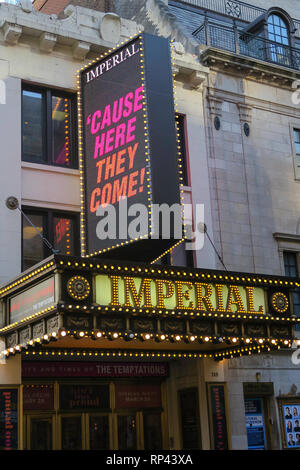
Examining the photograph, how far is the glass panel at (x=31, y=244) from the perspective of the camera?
18.2m

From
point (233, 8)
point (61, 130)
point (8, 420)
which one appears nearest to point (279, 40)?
point (233, 8)

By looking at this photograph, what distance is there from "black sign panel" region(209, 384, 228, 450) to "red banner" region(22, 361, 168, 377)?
174 centimetres

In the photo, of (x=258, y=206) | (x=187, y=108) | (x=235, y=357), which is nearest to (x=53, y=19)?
(x=187, y=108)

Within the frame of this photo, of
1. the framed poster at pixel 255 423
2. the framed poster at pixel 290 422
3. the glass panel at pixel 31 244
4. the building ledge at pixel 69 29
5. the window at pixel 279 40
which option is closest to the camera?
the glass panel at pixel 31 244

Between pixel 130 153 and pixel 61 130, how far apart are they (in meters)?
3.51

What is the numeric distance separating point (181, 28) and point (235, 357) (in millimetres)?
11098

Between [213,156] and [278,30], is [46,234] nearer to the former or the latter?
[213,156]

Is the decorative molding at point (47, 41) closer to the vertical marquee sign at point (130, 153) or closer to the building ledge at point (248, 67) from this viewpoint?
the vertical marquee sign at point (130, 153)

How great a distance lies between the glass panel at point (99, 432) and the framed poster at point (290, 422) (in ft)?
17.4

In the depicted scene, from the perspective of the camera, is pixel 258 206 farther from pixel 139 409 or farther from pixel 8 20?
pixel 8 20

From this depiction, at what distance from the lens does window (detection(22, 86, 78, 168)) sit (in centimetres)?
1920

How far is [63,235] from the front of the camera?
1894 centimetres

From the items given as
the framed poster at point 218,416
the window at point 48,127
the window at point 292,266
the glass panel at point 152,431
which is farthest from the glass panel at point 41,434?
the window at point 292,266

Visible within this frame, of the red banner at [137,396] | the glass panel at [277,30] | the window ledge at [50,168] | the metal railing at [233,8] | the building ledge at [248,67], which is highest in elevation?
the metal railing at [233,8]
